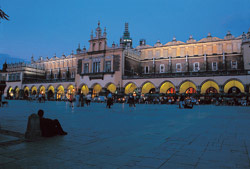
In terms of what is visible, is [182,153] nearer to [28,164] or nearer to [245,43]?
[28,164]

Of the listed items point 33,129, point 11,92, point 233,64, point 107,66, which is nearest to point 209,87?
point 233,64

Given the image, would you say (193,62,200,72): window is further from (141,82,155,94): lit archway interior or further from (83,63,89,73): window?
(83,63,89,73): window

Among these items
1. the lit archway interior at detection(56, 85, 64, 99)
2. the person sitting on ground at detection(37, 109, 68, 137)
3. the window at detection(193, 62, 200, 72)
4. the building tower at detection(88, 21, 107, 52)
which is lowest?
the person sitting on ground at detection(37, 109, 68, 137)

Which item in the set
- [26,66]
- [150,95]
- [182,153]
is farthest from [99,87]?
[182,153]

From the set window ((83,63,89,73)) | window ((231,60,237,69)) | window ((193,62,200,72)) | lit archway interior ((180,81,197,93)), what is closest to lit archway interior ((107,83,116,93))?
window ((83,63,89,73))

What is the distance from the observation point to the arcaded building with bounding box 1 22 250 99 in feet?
114

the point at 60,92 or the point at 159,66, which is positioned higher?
the point at 159,66

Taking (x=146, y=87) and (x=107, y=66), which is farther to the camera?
(x=107, y=66)

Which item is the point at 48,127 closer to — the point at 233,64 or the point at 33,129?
the point at 33,129

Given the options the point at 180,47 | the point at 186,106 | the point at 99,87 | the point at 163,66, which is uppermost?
the point at 180,47

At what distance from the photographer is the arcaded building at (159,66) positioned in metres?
34.8

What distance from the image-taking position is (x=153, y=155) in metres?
3.76

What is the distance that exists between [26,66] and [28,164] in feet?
204

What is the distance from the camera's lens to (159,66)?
148 feet
